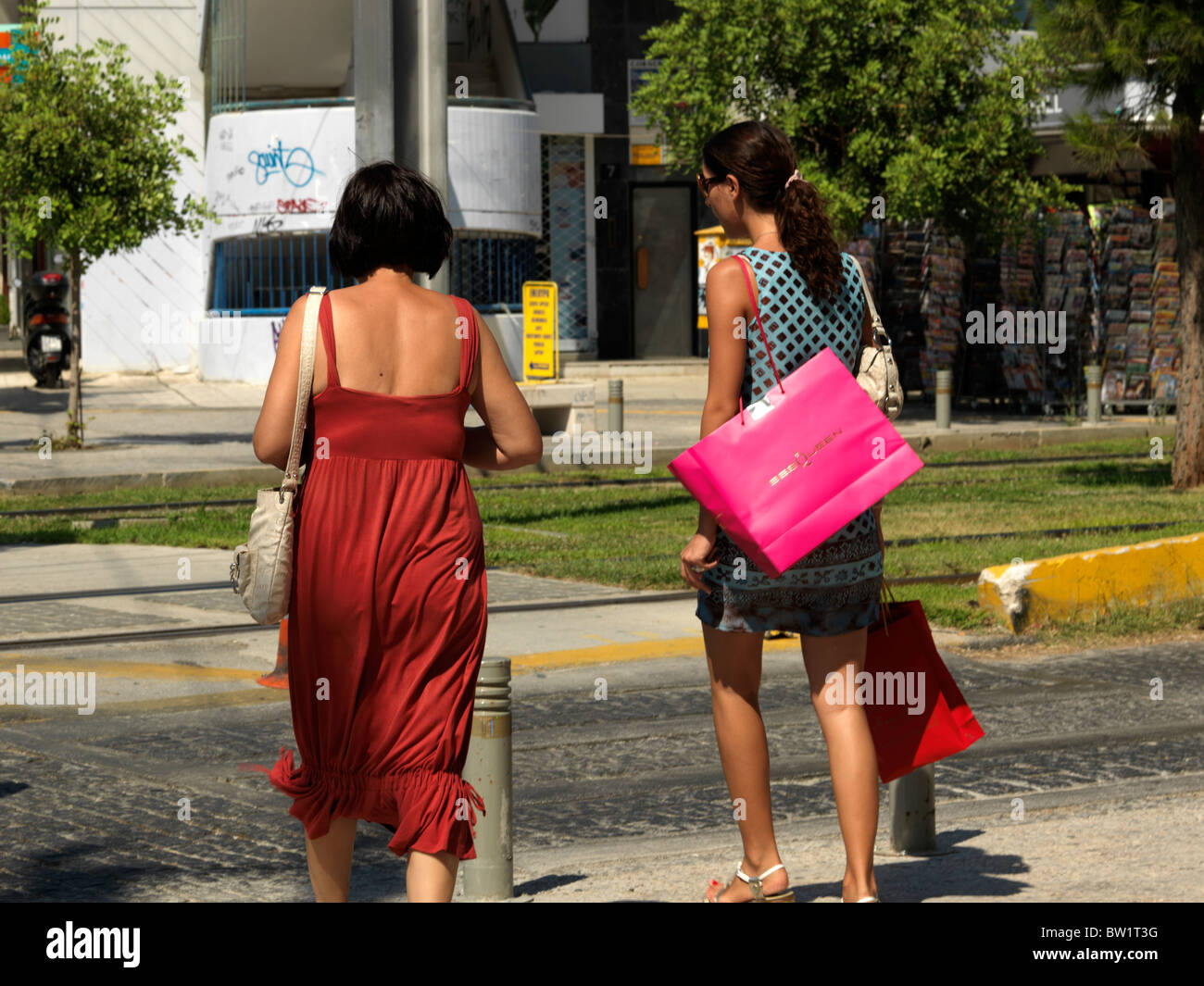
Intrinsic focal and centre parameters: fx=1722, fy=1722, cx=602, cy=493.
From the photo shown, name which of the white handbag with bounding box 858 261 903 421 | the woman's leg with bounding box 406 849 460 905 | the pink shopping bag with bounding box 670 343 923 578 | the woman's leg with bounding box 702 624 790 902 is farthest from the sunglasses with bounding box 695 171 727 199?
the woman's leg with bounding box 406 849 460 905

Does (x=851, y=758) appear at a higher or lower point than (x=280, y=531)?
lower

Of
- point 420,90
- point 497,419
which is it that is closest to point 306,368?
point 497,419

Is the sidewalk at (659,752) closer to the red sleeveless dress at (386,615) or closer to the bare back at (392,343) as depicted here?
the red sleeveless dress at (386,615)

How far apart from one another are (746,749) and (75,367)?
1582cm

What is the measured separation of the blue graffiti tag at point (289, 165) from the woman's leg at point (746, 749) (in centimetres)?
2613

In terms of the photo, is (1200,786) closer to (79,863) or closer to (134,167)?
(79,863)

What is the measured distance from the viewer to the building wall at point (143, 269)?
107ft

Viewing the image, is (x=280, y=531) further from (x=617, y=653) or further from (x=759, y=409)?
(x=617, y=653)

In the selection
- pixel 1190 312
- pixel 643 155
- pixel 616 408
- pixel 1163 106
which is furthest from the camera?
pixel 643 155

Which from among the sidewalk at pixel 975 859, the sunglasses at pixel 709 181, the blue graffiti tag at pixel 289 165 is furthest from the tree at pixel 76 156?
the sunglasses at pixel 709 181

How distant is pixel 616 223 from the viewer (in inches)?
1452

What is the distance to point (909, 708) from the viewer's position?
463 cm
